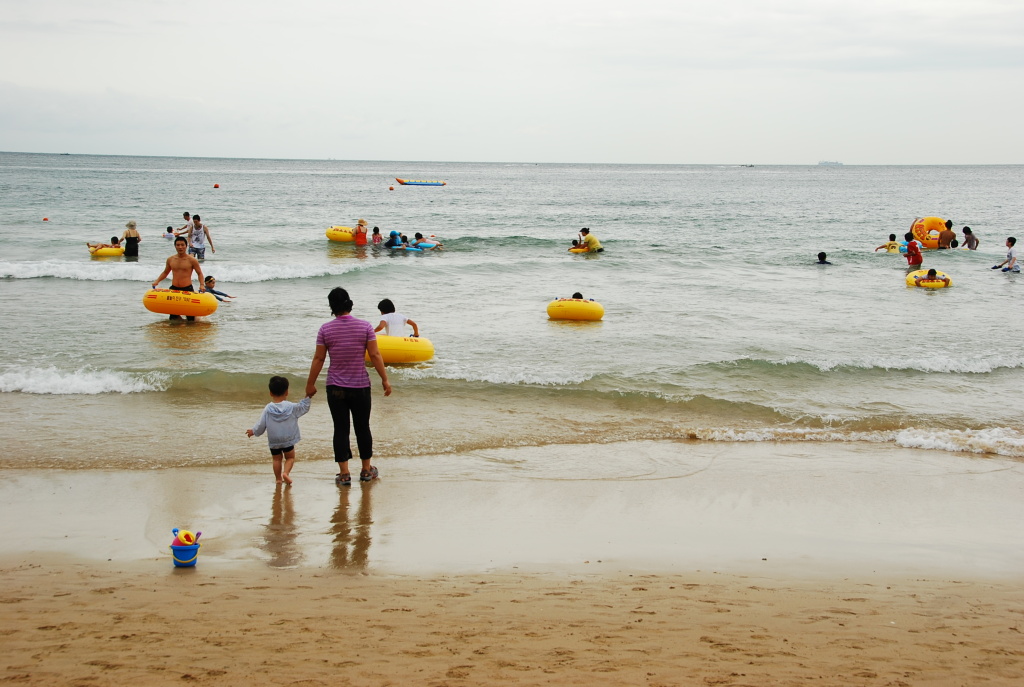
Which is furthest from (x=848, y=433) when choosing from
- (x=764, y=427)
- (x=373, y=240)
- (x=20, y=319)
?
(x=373, y=240)

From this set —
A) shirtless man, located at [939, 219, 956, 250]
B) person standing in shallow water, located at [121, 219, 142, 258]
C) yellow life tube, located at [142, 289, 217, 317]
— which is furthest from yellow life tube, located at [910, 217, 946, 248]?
person standing in shallow water, located at [121, 219, 142, 258]

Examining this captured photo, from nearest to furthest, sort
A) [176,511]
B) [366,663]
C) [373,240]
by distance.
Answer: [366,663] → [176,511] → [373,240]

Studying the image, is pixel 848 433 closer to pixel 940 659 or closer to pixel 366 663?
pixel 940 659

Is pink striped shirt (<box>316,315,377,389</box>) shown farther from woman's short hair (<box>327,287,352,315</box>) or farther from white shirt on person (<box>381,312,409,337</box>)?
white shirt on person (<box>381,312,409,337</box>)

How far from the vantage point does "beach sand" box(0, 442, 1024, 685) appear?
3408 millimetres

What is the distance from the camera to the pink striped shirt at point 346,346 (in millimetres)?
6211

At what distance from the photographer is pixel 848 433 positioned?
8344 millimetres

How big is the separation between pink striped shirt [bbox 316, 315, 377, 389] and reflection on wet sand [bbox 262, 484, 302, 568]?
3.26ft

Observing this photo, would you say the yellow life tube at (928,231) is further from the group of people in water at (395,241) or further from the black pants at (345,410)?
the black pants at (345,410)

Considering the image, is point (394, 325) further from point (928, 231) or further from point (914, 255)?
point (928, 231)

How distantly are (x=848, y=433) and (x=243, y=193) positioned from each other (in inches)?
2192

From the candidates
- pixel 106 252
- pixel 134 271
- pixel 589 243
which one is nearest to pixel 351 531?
pixel 134 271

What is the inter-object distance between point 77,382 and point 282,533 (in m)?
5.69

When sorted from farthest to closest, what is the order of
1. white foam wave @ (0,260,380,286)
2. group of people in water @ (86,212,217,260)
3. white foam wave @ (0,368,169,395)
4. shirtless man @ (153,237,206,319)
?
group of people in water @ (86,212,217,260), white foam wave @ (0,260,380,286), shirtless man @ (153,237,206,319), white foam wave @ (0,368,169,395)
